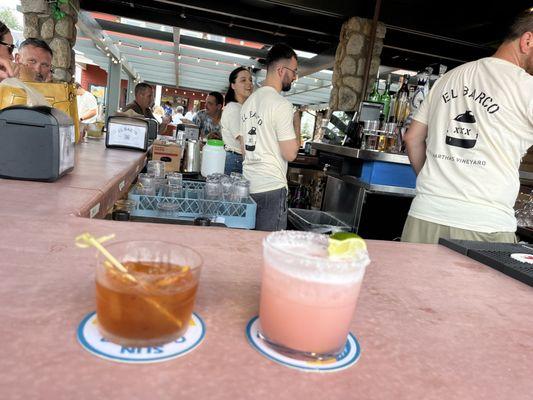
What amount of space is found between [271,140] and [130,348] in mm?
2284

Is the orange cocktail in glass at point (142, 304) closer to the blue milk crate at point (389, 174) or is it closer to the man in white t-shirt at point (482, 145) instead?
the man in white t-shirt at point (482, 145)

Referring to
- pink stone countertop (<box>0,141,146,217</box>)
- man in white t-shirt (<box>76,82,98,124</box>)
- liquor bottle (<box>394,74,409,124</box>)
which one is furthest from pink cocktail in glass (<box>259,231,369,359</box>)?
man in white t-shirt (<box>76,82,98,124</box>)

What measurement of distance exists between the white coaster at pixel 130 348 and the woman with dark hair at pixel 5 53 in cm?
172

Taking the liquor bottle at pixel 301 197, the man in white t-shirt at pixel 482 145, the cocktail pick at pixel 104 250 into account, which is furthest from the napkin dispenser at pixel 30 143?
the liquor bottle at pixel 301 197

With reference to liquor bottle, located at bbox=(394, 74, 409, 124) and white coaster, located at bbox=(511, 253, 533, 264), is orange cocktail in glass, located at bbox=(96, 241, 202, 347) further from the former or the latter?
liquor bottle, located at bbox=(394, 74, 409, 124)

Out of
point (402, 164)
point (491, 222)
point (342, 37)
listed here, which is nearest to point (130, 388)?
point (491, 222)

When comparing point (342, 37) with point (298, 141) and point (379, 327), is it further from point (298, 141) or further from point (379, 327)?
point (379, 327)

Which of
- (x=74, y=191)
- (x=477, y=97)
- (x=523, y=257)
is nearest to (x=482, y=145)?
(x=477, y=97)

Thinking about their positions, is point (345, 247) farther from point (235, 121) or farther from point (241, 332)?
point (235, 121)

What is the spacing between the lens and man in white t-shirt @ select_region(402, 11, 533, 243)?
1.74 m

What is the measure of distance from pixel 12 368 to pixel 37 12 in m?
5.72

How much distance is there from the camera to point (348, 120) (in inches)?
156

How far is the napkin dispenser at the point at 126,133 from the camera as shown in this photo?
9.00ft

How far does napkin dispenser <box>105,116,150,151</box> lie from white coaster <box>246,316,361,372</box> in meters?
2.45
